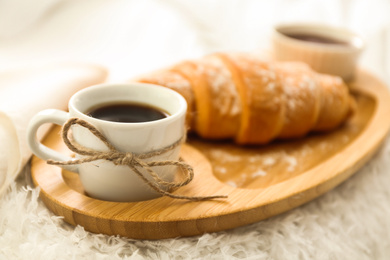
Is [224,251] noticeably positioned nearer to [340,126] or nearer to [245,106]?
[245,106]

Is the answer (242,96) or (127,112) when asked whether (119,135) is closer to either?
(127,112)

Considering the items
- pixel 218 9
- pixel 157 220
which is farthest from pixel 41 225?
pixel 218 9

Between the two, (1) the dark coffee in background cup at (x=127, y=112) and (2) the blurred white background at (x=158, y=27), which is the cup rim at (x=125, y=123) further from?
(2) the blurred white background at (x=158, y=27)

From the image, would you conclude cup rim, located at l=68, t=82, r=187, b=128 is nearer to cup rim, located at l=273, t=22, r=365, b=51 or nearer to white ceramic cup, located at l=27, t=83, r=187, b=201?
white ceramic cup, located at l=27, t=83, r=187, b=201

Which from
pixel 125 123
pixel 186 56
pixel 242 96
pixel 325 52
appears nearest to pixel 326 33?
pixel 325 52

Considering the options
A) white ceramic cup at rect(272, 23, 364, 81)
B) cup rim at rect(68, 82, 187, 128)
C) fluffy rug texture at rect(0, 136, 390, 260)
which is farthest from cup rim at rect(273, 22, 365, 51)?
cup rim at rect(68, 82, 187, 128)

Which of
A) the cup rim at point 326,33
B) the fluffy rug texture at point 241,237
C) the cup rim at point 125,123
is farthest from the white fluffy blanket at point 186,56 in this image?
the cup rim at point 326,33
